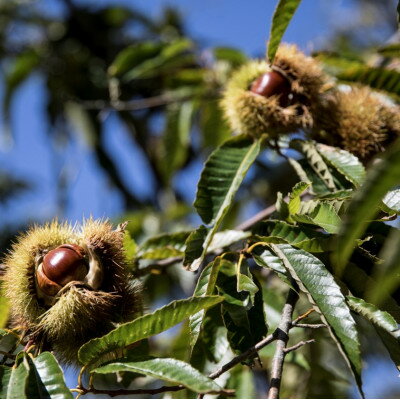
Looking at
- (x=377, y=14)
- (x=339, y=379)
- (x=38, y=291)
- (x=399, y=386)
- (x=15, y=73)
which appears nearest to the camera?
(x=38, y=291)

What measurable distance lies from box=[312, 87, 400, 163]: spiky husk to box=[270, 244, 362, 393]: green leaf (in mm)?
444

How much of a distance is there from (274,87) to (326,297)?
2.15ft

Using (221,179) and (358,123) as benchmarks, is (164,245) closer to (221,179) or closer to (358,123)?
(221,179)

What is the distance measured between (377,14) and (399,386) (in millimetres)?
4346

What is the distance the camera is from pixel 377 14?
23.0ft

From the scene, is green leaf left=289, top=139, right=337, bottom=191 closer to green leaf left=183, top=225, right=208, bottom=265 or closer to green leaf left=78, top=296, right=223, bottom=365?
green leaf left=183, top=225, right=208, bottom=265

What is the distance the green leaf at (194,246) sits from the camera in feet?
4.07

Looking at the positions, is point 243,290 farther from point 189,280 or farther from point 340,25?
point 340,25

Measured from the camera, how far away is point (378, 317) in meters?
1.01

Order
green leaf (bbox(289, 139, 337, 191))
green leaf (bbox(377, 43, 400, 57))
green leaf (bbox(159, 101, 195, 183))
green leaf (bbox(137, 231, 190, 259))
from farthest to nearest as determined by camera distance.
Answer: green leaf (bbox(159, 101, 195, 183)) → green leaf (bbox(377, 43, 400, 57)) → green leaf (bbox(137, 231, 190, 259)) → green leaf (bbox(289, 139, 337, 191))

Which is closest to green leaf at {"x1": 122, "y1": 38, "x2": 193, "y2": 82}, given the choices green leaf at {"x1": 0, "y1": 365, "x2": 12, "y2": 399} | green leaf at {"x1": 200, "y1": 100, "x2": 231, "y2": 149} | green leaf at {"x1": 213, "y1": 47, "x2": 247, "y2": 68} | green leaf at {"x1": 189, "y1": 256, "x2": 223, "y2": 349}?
green leaf at {"x1": 213, "y1": 47, "x2": 247, "y2": 68}

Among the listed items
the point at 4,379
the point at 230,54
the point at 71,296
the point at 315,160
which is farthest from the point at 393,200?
the point at 230,54

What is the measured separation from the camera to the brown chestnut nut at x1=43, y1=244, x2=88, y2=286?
3.73 feet

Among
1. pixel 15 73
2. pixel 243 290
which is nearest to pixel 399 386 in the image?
pixel 15 73
